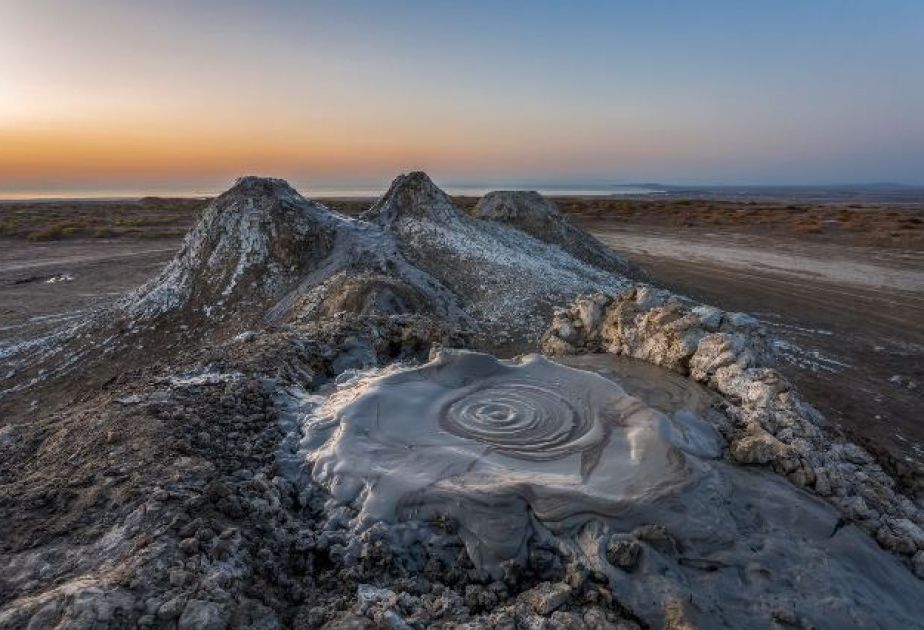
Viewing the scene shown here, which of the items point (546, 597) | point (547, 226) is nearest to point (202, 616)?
point (546, 597)

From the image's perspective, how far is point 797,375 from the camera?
31.2ft

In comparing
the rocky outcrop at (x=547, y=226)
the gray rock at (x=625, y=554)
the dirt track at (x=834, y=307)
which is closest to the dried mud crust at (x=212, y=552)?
the gray rock at (x=625, y=554)

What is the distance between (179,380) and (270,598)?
9.65 feet

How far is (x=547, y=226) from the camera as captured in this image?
57.9 feet

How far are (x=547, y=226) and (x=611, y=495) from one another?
1484 cm

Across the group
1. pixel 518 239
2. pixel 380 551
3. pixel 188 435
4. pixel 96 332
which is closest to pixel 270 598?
A: pixel 380 551

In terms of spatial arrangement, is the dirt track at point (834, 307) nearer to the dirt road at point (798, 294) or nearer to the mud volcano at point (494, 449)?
the dirt road at point (798, 294)

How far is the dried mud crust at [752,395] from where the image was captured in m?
3.80

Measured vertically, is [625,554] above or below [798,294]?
above

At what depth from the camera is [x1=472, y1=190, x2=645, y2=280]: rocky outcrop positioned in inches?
661

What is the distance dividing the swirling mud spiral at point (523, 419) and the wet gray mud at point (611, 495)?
0.01 meters

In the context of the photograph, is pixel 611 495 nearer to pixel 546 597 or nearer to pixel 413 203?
pixel 546 597

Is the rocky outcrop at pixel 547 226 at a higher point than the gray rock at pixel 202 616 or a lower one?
higher

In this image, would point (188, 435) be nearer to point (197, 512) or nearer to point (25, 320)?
point (197, 512)
